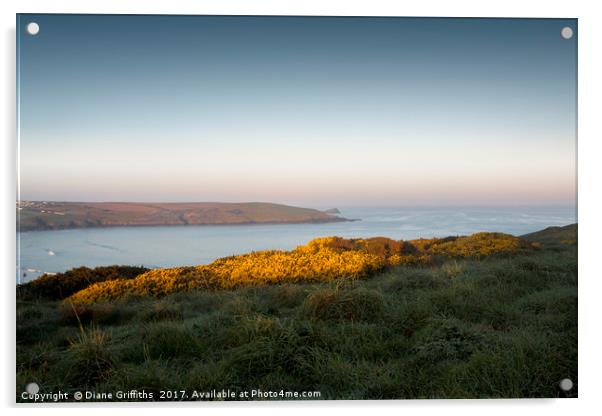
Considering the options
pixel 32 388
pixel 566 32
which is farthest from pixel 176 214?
pixel 566 32

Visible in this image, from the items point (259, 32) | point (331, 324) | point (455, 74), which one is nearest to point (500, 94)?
point (455, 74)

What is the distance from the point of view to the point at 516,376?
384cm

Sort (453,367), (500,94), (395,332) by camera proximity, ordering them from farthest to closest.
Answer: (500,94) → (395,332) → (453,367)

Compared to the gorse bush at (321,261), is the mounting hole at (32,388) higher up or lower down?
lower down

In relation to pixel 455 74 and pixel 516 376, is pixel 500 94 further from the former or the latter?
pixel 516 376

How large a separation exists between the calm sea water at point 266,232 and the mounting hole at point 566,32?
60.6 inches

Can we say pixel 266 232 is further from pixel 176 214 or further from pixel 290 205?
pixel 176 214

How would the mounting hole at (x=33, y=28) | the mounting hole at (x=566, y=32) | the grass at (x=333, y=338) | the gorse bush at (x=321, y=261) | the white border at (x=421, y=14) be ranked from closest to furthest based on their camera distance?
1. the grass at (x=333, y=338)
2. the white border at (x=421, y=14)
3. the mounting hole at (x=33, y=28)
4. the mounting hole at (x=566, y=32)
5. the gorse bush at (x=321, y=261)

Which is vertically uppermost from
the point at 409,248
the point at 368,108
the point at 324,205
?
the point at 368,108

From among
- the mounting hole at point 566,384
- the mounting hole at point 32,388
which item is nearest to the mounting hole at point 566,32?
the mounting hole at point 566,384

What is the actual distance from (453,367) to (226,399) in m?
1.83

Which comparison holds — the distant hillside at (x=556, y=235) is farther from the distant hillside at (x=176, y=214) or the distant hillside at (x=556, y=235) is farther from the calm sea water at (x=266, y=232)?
the distant hillside at (x=176, y=214)

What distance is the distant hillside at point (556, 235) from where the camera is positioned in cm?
433

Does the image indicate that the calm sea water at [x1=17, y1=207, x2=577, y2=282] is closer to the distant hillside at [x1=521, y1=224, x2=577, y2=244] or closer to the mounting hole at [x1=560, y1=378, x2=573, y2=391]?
the distant hillside at [x1=521, y1=224, x2=577, y2=244]
